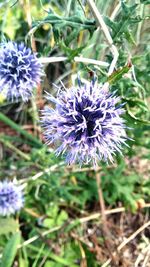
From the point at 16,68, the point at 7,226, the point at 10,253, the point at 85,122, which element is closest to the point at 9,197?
the point at 7,226

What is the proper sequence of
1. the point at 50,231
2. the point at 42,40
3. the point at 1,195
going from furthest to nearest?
the point at 42,40 < the point at 50,231 < the point at 1,195

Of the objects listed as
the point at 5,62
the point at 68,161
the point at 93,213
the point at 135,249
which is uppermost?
the point at 5,62

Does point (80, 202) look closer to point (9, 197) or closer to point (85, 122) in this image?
point (9, 197)

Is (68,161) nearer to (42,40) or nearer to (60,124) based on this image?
(60,124)

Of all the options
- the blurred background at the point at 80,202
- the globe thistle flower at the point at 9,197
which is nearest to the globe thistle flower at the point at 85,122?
the blurred background at the point at 80,202

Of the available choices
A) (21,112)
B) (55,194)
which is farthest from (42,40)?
(55,194)

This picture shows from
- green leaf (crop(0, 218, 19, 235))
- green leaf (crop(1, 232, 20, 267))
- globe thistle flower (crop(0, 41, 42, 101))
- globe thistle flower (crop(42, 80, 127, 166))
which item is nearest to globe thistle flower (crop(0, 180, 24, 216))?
green leaf (crop(0, 218, 19, 235))
